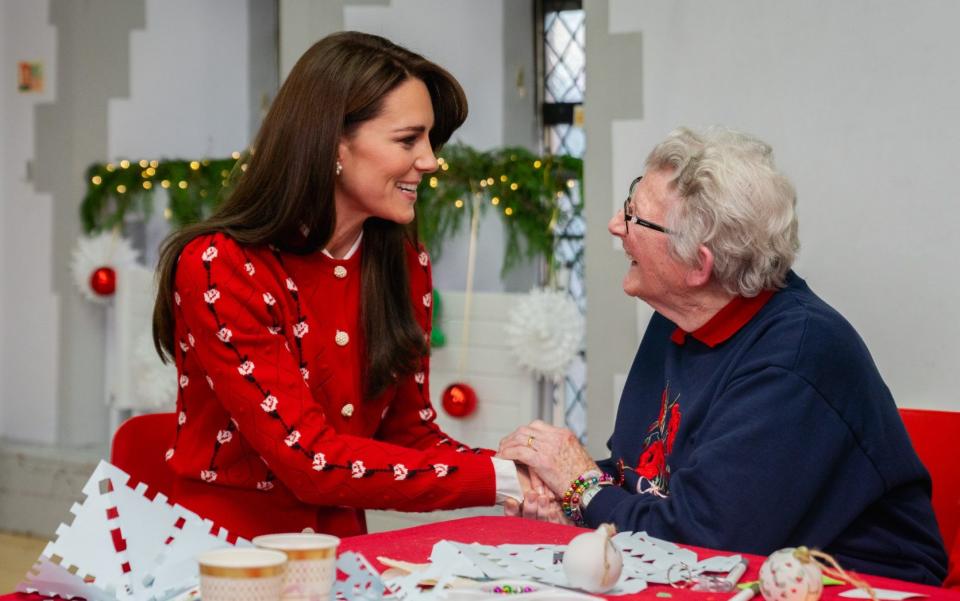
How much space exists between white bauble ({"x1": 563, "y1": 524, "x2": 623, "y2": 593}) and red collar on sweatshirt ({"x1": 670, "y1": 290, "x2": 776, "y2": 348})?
77 centimetres

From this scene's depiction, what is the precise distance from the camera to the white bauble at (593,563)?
1323mm

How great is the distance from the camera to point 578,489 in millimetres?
2105

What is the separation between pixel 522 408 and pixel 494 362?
18cm

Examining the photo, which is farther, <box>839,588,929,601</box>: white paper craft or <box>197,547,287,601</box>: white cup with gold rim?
<box>839,588,929,601</box>: white paper craft

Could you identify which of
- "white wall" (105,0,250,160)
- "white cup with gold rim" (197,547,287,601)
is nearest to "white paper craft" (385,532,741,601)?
"white cup with gold rim" (197,547,287,601)

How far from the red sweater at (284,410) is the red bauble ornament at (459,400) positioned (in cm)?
158

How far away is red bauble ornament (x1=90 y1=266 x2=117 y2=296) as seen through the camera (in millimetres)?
4695

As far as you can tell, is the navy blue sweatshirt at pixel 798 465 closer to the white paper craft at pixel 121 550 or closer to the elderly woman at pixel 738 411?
the elderly woman at pixel 738 411

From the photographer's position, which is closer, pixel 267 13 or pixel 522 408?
pixel 522 408

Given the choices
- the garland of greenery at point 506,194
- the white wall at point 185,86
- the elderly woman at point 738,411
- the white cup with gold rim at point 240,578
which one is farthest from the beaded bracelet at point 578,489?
the white wall at point 185,86

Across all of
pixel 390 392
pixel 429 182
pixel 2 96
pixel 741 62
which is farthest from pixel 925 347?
pixel 2 96

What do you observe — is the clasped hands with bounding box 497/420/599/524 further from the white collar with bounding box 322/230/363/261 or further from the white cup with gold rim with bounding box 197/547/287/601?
the white cup with gold rim with bounding box 197/547/287/601

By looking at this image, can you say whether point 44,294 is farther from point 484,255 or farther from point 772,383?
point 772,383

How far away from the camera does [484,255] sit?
4.35 m
